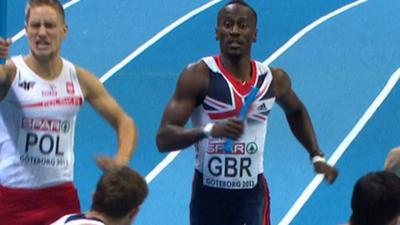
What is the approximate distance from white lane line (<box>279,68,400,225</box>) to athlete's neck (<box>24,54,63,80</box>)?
10.9 feet

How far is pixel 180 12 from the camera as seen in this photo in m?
12.4

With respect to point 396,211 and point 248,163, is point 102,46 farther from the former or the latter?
point 396,211

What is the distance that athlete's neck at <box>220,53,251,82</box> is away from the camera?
5.64m

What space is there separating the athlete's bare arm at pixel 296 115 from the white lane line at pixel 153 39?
16.8 feet

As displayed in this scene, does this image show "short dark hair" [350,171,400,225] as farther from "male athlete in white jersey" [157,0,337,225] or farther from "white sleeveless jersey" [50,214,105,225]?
"male athlete in white jersey" [157,0,337,225]

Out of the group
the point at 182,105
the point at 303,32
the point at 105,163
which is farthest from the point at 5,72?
the point at 303,32

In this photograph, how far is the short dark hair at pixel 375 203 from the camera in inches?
157

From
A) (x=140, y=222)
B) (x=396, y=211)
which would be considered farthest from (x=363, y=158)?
(x=396, y=211)

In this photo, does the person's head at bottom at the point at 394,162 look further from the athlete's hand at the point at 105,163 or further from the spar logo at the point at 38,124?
the spar logo at the point at 38,124

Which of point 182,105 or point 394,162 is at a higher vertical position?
point 182,105

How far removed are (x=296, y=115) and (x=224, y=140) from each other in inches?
24.7

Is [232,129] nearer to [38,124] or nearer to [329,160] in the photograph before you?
[38,124]

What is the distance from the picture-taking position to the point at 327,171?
5723 mm

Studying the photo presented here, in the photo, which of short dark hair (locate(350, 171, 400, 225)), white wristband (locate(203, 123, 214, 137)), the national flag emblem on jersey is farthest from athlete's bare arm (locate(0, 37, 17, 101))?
short dark hair (locate(350, 171, 400, 225))
